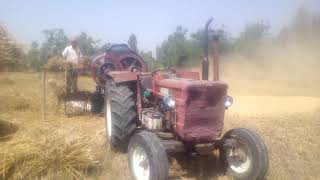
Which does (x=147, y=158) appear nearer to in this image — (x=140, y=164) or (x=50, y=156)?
(x=140, y=164)

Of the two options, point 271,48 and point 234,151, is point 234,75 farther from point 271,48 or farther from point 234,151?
point 234,151

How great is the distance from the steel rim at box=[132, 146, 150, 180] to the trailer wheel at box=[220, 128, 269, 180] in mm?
1332

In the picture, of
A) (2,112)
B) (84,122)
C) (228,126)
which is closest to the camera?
(228,126)

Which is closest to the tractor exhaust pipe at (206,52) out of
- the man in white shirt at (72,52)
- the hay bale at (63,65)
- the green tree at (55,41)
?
the hay bale at (63,65)

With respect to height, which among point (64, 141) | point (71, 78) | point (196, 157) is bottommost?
point (196, 157)

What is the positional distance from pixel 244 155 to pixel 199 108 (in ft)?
3.20

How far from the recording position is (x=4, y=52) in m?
7.71

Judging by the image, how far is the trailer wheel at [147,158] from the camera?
5590 mm

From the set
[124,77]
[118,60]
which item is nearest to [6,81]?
[118,60]

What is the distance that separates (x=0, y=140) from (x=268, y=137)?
497cm

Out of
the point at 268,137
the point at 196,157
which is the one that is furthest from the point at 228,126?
the point at 196,157

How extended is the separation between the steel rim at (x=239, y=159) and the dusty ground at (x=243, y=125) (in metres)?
0.28

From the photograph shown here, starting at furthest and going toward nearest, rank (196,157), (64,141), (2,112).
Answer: (2,112) < (196,157) < (64,141)

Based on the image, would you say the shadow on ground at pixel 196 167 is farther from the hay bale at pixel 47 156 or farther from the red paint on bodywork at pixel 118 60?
the red paint on bodywork at pixel 118 60
